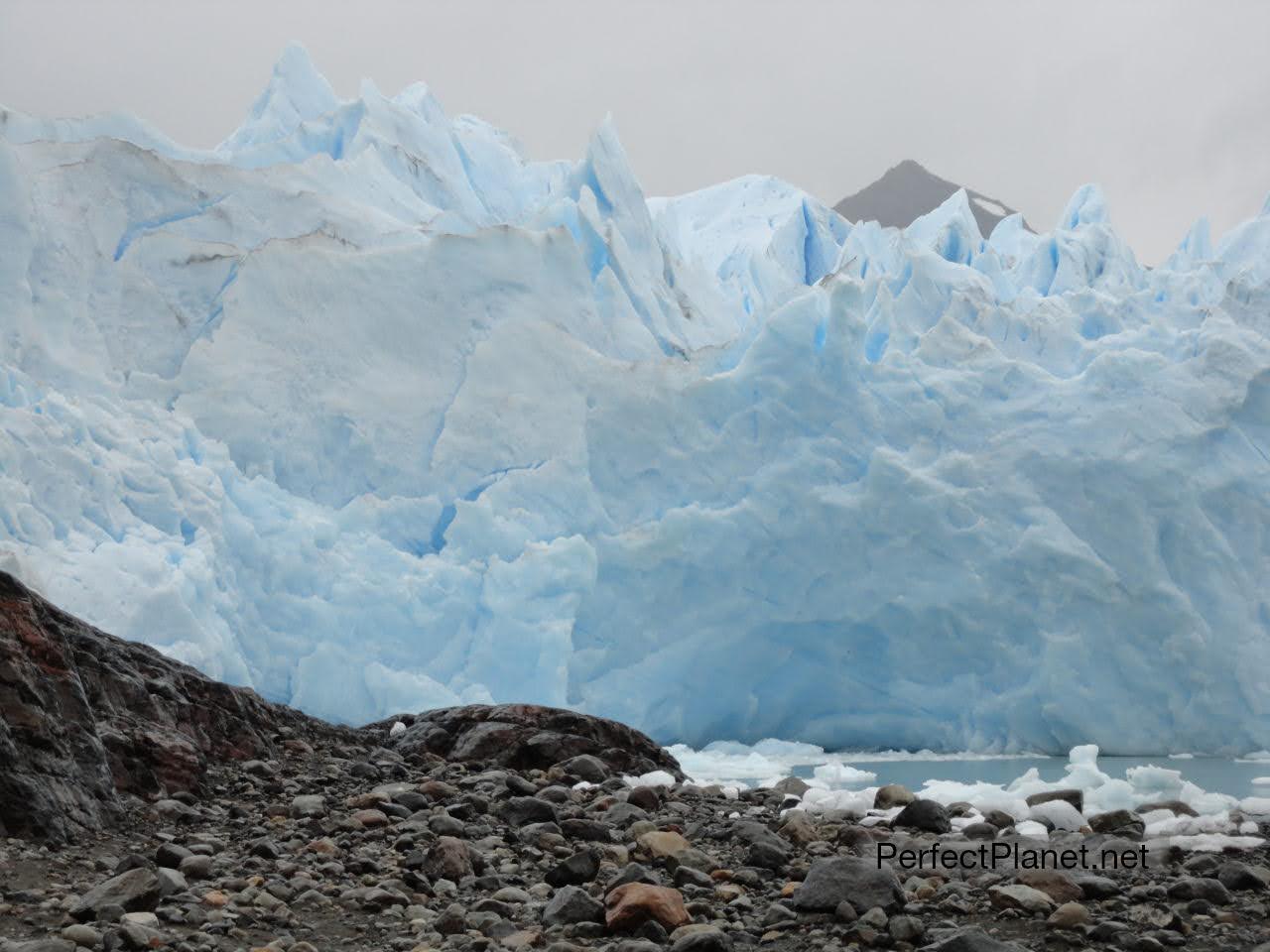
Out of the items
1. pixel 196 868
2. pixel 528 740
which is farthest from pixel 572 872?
pixel 528 740

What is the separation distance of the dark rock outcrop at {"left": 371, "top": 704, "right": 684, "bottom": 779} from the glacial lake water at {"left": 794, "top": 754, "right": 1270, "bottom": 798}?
309 centimetres

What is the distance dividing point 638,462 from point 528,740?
5.82 metres

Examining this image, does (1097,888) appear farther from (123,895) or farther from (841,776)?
(841,776)

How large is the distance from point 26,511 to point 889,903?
6.79 m

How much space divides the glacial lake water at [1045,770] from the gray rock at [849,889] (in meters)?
5.71

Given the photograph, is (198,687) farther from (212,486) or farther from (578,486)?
(578,486)

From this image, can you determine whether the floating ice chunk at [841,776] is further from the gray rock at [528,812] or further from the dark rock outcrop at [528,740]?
the gray rock at [528,812]

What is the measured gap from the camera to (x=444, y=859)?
3.29 metres

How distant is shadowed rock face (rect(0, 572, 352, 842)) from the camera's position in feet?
10.7

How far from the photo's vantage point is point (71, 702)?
3.59 metres

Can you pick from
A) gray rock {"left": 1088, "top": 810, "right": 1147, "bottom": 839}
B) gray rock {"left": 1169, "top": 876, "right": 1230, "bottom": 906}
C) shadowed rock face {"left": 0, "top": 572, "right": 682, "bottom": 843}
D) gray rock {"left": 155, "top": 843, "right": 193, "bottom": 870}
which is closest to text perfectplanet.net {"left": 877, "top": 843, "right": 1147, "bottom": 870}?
gray rock {"left": 1169, "top": 876, "right": 1230, "bottom": 906}

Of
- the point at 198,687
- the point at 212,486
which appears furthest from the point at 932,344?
the point at 198,687

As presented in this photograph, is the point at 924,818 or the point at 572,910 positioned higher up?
the point at 924,818

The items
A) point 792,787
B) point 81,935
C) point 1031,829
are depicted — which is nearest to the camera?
point 81,935
